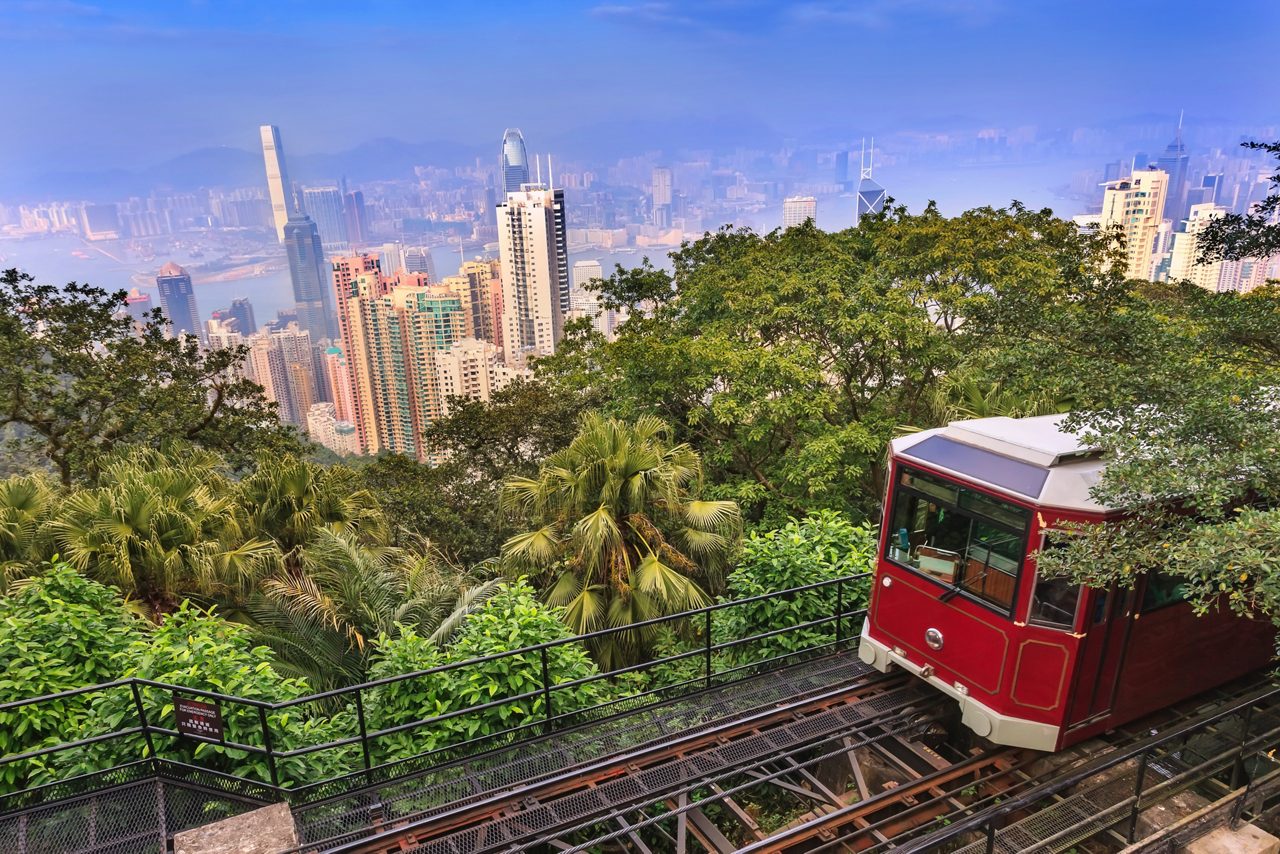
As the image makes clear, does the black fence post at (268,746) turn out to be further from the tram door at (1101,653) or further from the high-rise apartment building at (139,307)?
the high-rise apartment building at (139,307)

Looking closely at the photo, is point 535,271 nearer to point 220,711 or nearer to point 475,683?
point 475,683

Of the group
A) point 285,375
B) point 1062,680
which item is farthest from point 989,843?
→ point 285,375

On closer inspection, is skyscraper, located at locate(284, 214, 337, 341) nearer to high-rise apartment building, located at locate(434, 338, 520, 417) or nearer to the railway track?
high-rise apartment building, located at locate(434, 338, 520, 417)

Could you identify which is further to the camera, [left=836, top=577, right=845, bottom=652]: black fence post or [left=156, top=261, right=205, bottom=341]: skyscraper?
[left=156, top=261, right=205, bottom=341]: skyscraper

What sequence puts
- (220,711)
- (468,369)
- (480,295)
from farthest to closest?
(480,295), (468,369), (220,711)

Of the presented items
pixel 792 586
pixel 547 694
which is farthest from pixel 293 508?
pixel 792 586

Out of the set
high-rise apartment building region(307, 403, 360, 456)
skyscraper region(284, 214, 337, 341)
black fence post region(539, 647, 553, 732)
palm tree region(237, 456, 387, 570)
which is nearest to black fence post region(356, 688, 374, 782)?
black fence post region(539, 647, 553, 732)
